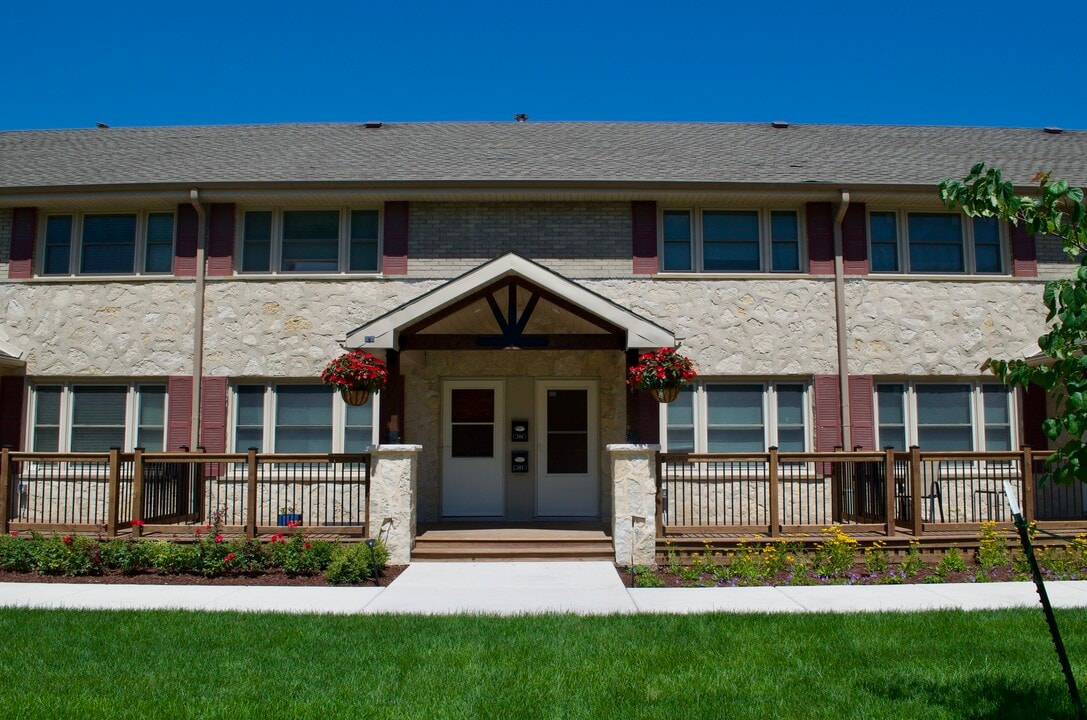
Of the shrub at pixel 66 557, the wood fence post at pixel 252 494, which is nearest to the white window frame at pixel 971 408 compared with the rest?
the wood fence post at pixel 252 494

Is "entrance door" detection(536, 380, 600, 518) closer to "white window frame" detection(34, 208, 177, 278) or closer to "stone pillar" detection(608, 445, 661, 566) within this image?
"stone pillar" detection(608, 445, 661, 566)

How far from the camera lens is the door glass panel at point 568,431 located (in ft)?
44.0

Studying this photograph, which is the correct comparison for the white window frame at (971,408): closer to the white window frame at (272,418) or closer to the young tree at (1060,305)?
the white window frame at (272,418)

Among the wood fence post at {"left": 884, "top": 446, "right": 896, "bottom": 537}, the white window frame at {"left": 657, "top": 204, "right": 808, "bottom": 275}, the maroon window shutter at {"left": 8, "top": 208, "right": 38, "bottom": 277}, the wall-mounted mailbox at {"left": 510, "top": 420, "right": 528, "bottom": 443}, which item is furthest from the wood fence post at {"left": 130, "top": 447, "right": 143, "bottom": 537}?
the wood fence post at {"left": 884, "top": 446, "right": 896, "bottom": 537}

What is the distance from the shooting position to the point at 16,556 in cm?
1011

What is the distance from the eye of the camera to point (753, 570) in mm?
9977

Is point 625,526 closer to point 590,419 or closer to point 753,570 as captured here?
point 753,570

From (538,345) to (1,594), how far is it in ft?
22.2

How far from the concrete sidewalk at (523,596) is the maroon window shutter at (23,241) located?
6344 mm

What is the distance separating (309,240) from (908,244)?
9.93 metres

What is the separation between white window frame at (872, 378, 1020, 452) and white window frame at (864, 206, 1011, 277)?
5.85ft

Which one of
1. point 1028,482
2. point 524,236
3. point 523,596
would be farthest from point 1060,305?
point 524,236

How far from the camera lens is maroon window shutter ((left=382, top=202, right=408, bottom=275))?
44.1 feet

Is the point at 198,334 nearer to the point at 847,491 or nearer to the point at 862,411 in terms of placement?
the point at 847,491
